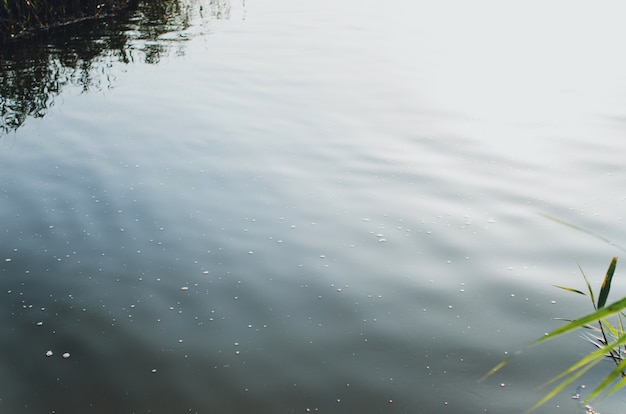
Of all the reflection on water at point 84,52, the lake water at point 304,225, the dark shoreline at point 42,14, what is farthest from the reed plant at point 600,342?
the dark shoreline at point 42,14

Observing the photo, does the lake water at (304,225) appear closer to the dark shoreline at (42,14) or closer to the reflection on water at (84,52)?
the reflection on water at (84,52)

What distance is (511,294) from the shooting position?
3.45m

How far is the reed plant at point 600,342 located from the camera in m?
1.11

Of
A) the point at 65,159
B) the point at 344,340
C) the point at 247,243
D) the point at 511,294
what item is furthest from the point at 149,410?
the point at 65,159

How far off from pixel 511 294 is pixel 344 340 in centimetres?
99

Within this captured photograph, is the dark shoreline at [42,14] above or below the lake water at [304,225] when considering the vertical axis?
above

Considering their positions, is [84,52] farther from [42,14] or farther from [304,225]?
[304,225]

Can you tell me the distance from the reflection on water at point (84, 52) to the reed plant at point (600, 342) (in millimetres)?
5347

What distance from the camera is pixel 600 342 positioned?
2994mm


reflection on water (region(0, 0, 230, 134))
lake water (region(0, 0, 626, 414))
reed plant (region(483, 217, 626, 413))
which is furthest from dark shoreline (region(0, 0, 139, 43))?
reed plant (region(483, 217, 626, 413))

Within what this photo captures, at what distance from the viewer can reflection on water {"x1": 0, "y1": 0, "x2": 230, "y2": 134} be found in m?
6.99

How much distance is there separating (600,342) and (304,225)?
6.36 feet

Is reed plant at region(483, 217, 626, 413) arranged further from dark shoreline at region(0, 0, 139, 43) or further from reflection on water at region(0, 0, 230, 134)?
dark shoreline at region(0, 0, 139, 43)

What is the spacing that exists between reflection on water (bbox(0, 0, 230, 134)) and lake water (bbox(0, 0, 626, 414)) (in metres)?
0.06
